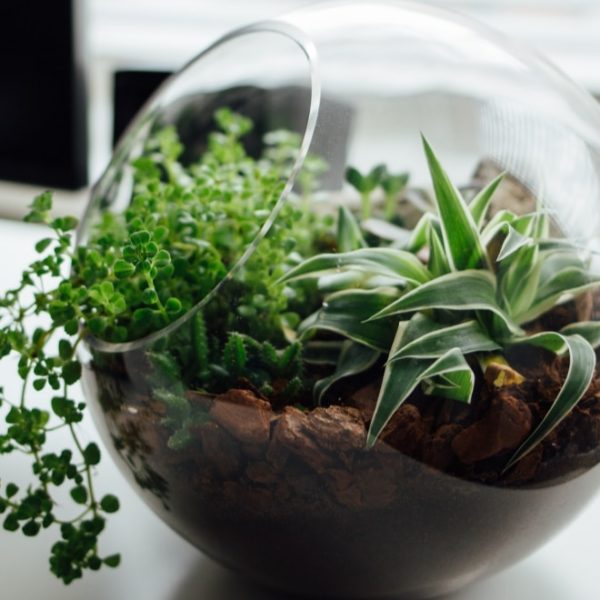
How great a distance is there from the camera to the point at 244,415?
55cm

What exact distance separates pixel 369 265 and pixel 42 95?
4.27 ft

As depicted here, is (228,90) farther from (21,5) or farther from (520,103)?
(21,5)

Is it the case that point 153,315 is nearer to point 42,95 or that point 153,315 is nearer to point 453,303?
point 453,303

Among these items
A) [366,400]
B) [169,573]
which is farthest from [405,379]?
[169,573]

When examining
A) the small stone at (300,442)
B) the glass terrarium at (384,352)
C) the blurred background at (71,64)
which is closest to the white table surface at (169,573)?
the glass terrarium at (384,352)

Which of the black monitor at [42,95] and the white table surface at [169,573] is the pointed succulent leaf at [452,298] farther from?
the black monitor at [42,95]

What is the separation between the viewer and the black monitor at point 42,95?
1684 millimetres

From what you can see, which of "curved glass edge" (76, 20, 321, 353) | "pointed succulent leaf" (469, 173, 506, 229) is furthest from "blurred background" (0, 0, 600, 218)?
"pointed succulent leaf" (469, 173, 506, 229)

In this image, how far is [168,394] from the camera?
57 centimetres

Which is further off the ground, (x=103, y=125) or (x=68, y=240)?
(x=68, y=240)

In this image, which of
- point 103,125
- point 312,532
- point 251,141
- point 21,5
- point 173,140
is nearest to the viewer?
point 312,532

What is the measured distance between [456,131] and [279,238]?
164mm

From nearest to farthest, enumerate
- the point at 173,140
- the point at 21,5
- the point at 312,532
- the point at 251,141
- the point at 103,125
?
the point at 312,532
the point at 173,140
the point at 251,141
the point at 21,5
the point at 103,125

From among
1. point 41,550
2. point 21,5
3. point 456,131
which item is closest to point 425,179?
point 456,131
